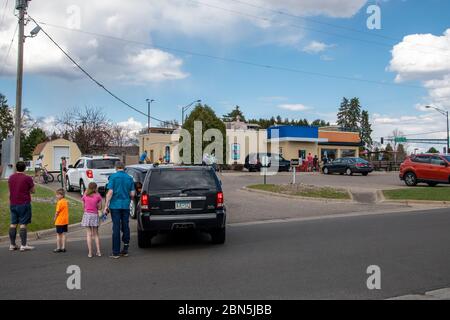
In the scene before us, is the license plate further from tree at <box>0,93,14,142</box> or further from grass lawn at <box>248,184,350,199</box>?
tree at <box>0,93,14,142</box>

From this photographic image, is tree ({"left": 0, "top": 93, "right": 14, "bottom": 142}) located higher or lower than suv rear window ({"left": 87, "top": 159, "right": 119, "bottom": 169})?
higher

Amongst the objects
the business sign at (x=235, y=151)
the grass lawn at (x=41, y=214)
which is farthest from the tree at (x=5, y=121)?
the grass lawn at (x=41, y=214)

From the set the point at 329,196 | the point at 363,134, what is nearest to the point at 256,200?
the point at 329,196

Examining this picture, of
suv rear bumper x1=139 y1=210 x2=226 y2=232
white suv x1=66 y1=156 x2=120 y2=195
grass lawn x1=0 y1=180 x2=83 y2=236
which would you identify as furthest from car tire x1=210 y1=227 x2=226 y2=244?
white suv x1=66 y1=156 x2=120 y2=195

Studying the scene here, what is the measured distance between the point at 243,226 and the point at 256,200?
6.09 meters

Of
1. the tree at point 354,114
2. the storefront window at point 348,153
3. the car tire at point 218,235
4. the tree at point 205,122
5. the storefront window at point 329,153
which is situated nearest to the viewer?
the car tire at point 218,235

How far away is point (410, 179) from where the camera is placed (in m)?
25.0

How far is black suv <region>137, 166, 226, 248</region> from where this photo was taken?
8945 mm

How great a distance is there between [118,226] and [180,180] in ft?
5.05

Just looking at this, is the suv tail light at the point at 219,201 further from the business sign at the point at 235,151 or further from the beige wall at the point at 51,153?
the business sign at the point at 235,151

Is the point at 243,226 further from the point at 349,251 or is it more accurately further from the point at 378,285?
the point at 378,285

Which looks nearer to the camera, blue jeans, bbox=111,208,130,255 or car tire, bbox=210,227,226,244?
blue jeans, bbox=111,208,130,255

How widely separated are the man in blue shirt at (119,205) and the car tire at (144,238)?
50 cm

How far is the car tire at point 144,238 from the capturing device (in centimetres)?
919
